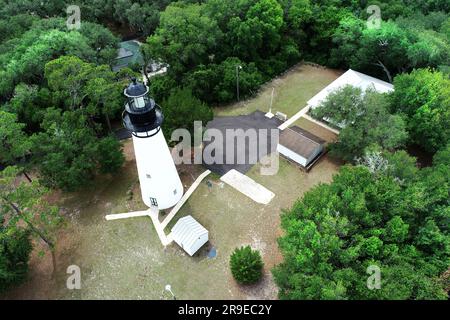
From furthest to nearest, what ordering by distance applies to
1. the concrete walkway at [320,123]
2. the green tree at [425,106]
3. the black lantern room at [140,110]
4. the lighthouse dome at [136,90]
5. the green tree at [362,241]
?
the concrete walkway at [320,123]
the green tree at [425,106]
the black lantern room at [140,110]
the lighthouse dome at [136,90]
the green tree at [362,241]

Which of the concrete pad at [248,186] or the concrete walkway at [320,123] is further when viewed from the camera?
the concrete walkway at [320,123]

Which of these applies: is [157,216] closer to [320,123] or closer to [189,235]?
[189,235]

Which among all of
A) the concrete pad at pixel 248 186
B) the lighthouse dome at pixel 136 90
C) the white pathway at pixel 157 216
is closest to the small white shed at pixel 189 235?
the white pathway at pixel 157 216

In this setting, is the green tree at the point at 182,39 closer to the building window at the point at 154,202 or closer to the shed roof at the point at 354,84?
the shed roof at the point at 354,84

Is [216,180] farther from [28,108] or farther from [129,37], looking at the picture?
[129,37]

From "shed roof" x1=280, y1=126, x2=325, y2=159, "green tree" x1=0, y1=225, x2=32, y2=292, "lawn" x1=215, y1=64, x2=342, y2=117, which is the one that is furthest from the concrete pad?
"green tree" x1=0, y1=225, x2=32, y2=292

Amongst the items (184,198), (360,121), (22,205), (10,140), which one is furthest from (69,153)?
(360,121)

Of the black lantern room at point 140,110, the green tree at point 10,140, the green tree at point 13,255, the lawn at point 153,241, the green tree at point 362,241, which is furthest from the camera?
the green tree at point 10,140

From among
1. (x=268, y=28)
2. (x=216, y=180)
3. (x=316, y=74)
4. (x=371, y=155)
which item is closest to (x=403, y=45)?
(x=316, y=74)
